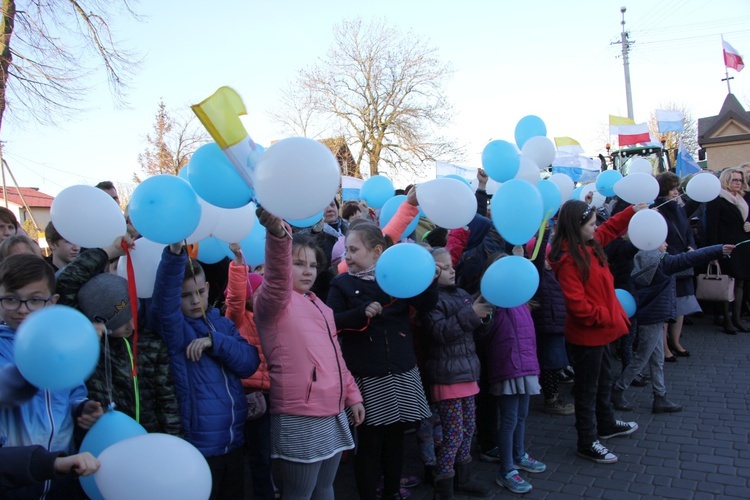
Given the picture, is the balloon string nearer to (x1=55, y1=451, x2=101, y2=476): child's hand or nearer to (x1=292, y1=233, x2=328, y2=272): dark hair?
(x1=292, y1=233, x2=328, y2=272): dark hair

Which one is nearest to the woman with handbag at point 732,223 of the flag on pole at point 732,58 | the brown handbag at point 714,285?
the brown handbag at point 714,285

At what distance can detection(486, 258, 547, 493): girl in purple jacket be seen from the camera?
3768 millimetres

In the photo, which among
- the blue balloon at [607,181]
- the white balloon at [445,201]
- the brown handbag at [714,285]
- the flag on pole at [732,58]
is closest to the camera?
the white balloon at [445,201]

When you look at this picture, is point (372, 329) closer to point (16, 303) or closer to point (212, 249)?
point (212, 249)

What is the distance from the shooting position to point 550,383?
17.4 feet

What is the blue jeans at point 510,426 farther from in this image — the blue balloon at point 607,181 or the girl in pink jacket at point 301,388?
the blue balloon at point 607,181

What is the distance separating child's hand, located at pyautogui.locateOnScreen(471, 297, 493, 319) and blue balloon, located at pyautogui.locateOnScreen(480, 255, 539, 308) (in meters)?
0.19

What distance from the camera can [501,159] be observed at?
4.00 m

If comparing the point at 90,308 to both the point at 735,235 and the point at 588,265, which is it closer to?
the point at 588,265

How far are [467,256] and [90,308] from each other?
2.90 meters

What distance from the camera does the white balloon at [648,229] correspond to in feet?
14.4

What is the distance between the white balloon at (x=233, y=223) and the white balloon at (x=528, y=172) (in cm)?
214

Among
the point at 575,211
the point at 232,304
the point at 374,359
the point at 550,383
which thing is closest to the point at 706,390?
the point at 550,383

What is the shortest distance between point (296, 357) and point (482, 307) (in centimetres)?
141
